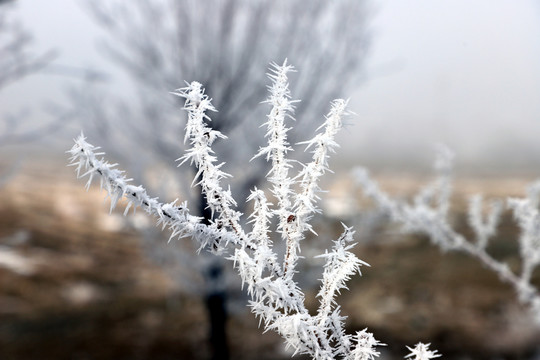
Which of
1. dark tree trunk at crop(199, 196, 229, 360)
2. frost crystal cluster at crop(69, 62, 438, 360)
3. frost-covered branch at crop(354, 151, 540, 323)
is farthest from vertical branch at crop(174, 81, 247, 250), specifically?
dark tree trunk at crop(199, 196, 229, 360)

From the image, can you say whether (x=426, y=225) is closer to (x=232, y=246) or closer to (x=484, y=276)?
(x=232, y=246)

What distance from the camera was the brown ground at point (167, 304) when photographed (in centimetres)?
945

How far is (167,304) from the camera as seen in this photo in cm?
1347

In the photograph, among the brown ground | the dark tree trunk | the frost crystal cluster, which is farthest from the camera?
the brown ground

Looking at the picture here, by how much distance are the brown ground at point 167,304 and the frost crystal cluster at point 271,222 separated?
14.4 ft

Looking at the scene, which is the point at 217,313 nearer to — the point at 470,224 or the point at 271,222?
the point at 470,224

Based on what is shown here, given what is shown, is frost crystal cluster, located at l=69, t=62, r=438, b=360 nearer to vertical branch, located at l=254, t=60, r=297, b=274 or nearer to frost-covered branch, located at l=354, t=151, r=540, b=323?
vertical branch, located at l=254, t=60, r=297, b=274

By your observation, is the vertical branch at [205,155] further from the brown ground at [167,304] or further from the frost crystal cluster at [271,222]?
the brown ground at [167,304]

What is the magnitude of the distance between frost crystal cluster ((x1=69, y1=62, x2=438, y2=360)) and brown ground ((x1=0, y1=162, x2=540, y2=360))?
439cm

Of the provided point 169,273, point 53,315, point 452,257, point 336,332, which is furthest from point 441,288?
point 336,332

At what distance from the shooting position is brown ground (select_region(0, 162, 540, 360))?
945 cm

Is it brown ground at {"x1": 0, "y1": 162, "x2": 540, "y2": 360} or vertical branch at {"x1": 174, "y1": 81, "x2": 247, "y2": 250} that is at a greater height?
brown ground at {"x1": 0, "y1": 162, "x2": 540, "y2": 360}

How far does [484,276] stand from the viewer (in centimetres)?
1520

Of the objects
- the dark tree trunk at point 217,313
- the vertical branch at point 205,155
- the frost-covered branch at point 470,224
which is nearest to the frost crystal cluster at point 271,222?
the vertical branch at point 205,155
